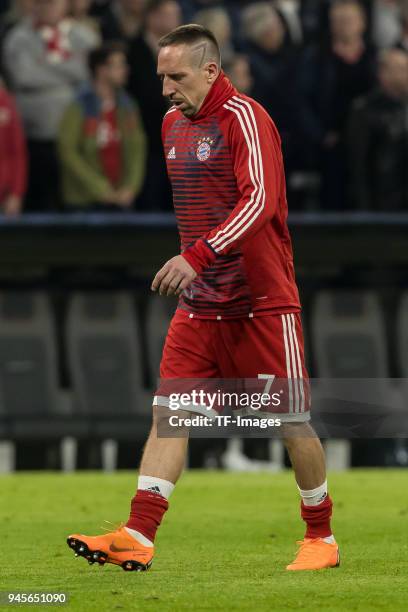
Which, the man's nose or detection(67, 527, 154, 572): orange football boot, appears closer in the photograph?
detection(67, 527, 154, 572): orange football boot

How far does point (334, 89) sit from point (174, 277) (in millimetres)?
8857

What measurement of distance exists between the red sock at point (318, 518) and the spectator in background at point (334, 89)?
26.3ft

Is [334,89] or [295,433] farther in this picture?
[334,89]

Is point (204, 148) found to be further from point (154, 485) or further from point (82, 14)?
point (82, 14)

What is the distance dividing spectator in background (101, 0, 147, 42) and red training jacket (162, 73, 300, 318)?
8196 mm

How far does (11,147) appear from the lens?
13883mm

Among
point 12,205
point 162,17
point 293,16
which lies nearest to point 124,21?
point 162,17

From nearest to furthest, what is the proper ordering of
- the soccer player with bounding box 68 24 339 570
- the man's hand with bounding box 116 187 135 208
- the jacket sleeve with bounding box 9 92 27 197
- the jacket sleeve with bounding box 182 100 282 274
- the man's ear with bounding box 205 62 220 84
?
the jacket sleeve with bounding box 182 100 282 274 → the soccer player with bounding box 68 24 339 570 → the man's ear with bounding box 205 62 220 84 → the jacket sleeve with bounding box 9 92 27 197 → the man's hand with bounding box 116 187 135 208

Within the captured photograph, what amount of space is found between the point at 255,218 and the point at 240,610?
5.27ft

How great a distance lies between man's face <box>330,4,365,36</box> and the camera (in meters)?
14.8

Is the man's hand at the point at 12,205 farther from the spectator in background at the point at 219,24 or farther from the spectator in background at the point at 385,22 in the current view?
the spectator in background at the point at 385,22

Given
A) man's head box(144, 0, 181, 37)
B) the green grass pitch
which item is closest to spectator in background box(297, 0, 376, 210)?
man's head box(144, 0, 181, 37)

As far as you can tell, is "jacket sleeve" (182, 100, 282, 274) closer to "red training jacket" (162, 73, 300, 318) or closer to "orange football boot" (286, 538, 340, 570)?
"red training jacket" (162, 73, 300, 318)

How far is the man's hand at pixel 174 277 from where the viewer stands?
20.5ft
